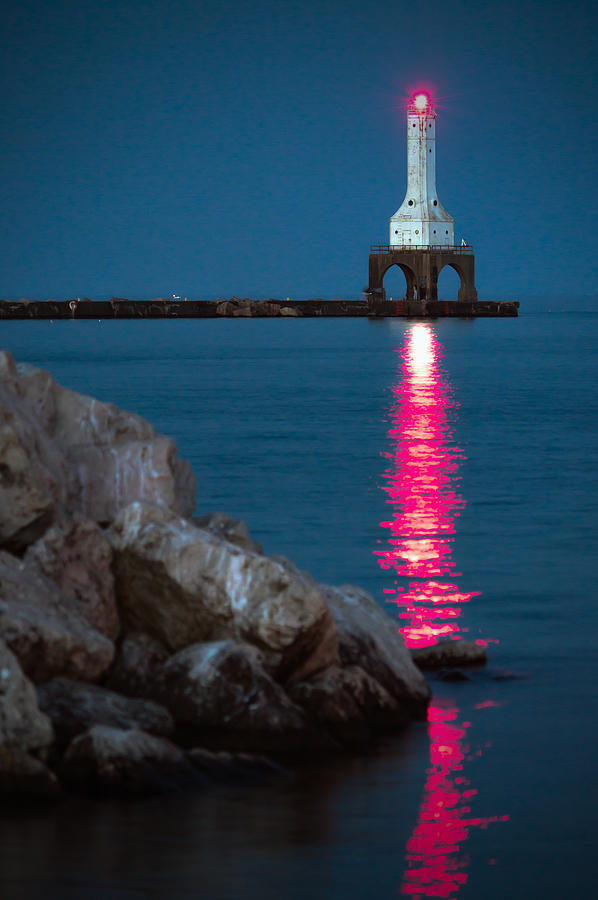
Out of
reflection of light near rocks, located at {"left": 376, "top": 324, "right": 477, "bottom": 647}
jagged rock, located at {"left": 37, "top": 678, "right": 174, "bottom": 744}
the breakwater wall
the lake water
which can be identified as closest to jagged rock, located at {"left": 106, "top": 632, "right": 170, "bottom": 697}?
jagged rock, located at {"left": 37, "top": 678, "right": 174, "bottom": 744}

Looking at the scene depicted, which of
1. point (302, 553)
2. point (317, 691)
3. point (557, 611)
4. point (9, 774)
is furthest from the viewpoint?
point (302, 553)

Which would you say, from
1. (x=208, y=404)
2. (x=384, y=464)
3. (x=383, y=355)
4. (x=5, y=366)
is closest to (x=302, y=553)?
(x=5, y=366)

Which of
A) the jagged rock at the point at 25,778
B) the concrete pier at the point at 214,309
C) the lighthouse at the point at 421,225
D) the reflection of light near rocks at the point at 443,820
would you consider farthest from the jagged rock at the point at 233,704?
the concrete pier at the point at 214,309

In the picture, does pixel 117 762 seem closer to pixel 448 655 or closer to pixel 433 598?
pixel 448 655

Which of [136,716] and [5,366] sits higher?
[5,366]

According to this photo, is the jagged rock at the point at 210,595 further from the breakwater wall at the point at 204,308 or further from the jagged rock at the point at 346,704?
the breakwater wall at the point at 204,308

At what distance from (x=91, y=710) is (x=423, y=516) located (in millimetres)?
9856

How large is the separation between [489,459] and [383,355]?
121 feet

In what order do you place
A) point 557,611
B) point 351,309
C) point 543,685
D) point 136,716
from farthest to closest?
point 351,309
point 557,611
point 543,685
point 136,716

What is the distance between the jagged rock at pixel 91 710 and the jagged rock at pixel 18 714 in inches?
11.5

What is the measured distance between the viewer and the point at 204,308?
375 ft

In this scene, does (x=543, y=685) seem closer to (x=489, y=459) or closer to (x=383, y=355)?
(x=489, y=459)

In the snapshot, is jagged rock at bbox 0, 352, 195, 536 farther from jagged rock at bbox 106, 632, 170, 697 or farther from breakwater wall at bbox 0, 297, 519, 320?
breakwater wall at bbox 0, 297, 519, 320

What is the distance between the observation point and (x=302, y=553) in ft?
49.8
